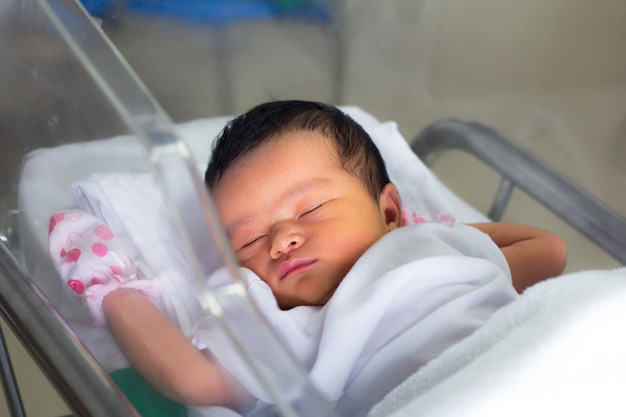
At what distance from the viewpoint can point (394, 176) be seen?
122cm

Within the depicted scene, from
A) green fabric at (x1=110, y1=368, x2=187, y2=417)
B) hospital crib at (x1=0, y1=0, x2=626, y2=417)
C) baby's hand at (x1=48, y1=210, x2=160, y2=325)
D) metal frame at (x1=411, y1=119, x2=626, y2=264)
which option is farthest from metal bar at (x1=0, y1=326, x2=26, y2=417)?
metal frame at (x1=411, y1=119, x2=626, y2=264)

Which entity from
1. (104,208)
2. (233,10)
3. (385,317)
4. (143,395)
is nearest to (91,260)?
(104,208)

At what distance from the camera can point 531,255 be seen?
961 millimetres

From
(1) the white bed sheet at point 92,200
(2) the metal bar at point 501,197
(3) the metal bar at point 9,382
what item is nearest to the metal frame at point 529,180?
(2) the metal bar at point 501,197

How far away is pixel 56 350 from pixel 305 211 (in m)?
0.31

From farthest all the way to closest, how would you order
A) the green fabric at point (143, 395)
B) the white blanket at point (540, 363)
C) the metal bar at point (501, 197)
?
1. the metal bar at point (501, 197)
2. the green fabric at point (143, 395)
3. the white blanket at point (540, 363)

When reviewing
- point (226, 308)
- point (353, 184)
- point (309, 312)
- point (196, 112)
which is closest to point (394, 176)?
point (353, 184)

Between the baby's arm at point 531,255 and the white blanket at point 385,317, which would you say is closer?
the white blanket at point 385,317

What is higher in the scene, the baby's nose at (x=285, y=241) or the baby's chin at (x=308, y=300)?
the baby's nose at (x=285, y=241)

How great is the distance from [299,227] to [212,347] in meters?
0.26

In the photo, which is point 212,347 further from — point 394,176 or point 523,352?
point 394,176

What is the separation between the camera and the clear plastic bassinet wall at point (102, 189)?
52 cm

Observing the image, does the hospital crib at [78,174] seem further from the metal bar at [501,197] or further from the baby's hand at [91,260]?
the metal bar at [501,197]

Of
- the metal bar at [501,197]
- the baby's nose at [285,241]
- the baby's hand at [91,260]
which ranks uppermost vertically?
the baby's nose at [285,241]
